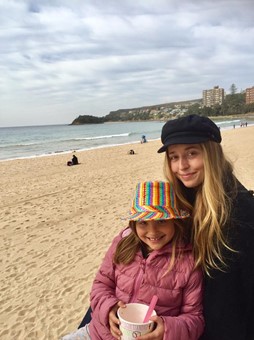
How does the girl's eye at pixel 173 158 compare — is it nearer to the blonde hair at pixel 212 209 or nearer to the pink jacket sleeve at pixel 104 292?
the blonde hair at pixel 212 209

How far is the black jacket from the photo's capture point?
1.77 meters

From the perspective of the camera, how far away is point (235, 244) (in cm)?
180

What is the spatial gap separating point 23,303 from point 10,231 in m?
3.19

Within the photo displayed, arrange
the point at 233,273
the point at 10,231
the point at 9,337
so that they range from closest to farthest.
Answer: the point at 233,273
the point at 9,337
the point at 10,231

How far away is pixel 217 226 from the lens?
1854mm

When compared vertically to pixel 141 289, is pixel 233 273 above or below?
above

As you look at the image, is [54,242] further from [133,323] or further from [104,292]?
[133,323]

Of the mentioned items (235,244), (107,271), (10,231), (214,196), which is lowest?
(10,231)

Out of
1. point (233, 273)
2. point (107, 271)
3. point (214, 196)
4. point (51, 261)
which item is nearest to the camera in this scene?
point (233, 273)

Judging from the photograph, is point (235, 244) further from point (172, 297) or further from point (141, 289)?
point (141, 289)

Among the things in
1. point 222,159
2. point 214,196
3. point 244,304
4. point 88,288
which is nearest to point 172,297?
point 244,304

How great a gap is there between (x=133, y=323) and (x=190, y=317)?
15.3 inches

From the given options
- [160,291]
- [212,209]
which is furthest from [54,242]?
[212,209]

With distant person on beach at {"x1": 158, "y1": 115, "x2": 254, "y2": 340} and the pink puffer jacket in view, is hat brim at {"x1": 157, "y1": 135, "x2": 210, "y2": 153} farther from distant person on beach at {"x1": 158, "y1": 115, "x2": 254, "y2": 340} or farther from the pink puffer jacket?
the pink puffer jacket
